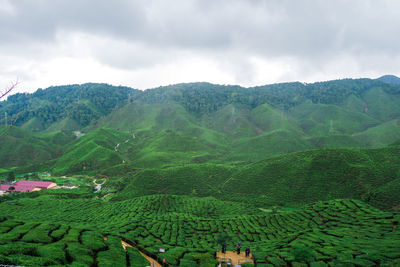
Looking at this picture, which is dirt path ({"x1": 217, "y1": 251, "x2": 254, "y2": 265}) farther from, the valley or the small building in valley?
the small building in valley

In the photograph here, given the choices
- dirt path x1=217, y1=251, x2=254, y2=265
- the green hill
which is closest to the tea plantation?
dirt path x1=217, y1=251, x2=254, y2=265

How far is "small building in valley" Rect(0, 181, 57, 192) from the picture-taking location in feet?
353

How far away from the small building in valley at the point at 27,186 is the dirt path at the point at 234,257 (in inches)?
4326

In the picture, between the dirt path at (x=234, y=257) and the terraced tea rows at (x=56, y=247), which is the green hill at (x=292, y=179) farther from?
the terraced tea rows at (x=56, y=247)

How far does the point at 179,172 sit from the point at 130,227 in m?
76.1

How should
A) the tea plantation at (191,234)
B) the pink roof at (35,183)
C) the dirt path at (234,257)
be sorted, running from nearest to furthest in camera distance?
1. the tea plantation at (191,234)
2. the dirt path at (234,257)
3. the pink roof at (35,183)

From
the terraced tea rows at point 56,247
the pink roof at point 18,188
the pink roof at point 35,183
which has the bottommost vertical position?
the pink roof at point 18,188

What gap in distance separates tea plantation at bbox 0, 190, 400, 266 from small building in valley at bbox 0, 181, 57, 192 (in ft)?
103

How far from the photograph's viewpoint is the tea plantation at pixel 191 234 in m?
24.9

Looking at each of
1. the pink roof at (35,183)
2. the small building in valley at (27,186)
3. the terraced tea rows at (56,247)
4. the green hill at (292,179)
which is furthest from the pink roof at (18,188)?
the terraced tea rows at (56,247)

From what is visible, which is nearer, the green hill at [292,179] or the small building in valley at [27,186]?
the green hill at [292,179]

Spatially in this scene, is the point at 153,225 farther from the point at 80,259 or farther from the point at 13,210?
the point at 13,210

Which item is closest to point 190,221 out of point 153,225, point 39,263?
point 153,225

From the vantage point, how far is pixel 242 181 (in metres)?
110
